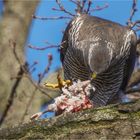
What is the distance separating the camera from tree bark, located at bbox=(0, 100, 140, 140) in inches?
87.9

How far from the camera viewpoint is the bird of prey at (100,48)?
186 inches

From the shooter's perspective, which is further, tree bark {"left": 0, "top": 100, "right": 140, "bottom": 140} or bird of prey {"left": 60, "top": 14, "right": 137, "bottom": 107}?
bird of prey {"left": 60, "top": 14, "right": 137, "bottom": 107}

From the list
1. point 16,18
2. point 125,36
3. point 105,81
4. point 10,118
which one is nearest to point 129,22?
Answer: point 125,36

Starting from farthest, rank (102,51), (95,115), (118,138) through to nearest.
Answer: (102,51) < (95,115) < (118,138)

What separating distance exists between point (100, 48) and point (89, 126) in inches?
87.7

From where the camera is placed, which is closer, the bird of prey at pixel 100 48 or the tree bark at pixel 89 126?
the tree bark at pixel 89 126

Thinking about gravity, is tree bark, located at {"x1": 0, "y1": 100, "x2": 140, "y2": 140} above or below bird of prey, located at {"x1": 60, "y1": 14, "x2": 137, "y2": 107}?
above

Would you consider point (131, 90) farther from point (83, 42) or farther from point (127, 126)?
point (127, 126)

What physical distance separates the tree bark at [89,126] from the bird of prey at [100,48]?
2.13 metres

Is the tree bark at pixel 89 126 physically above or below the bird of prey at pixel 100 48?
above

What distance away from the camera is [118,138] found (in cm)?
219

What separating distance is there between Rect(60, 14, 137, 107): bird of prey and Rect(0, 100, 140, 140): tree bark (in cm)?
213

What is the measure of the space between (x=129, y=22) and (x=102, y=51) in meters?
0.44

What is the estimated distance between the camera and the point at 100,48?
4.49 metres
